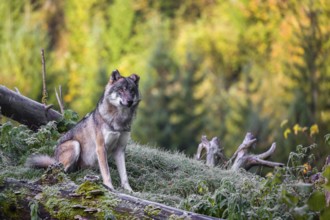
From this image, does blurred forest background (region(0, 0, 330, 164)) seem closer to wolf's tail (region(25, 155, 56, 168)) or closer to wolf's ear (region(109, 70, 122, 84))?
wolf's ear (region(109, 70, 122, 84))

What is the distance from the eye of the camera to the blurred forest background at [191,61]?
96.1ft

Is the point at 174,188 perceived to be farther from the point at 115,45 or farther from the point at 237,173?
the point at 115,45

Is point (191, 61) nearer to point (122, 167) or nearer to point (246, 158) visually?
point (246, 158)

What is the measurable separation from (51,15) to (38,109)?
3999 centimetres

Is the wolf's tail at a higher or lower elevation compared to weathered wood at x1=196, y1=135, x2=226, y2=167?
lower

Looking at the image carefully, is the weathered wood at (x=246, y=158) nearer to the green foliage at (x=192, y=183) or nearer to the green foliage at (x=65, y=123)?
the green foliage at (x=192, y=183)

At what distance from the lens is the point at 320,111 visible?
26781mm

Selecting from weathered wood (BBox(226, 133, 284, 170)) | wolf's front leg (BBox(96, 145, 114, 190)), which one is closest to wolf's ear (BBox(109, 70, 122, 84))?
wolf's front leg (BBox(96, 145, 114, 190))

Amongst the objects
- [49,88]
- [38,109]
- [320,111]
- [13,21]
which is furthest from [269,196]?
[13,21]

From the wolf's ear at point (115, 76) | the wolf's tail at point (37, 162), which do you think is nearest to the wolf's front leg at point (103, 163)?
the wolf's tail at point (37, 162)

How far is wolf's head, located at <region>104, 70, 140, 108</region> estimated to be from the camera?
33.3 feet

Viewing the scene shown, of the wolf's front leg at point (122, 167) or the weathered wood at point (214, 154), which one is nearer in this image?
the wolf's front leg at point (122, 167)

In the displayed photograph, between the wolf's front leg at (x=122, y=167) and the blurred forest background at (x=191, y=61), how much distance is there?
32.9 feet

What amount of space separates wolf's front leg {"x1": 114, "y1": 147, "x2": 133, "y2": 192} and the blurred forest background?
32.9ft
